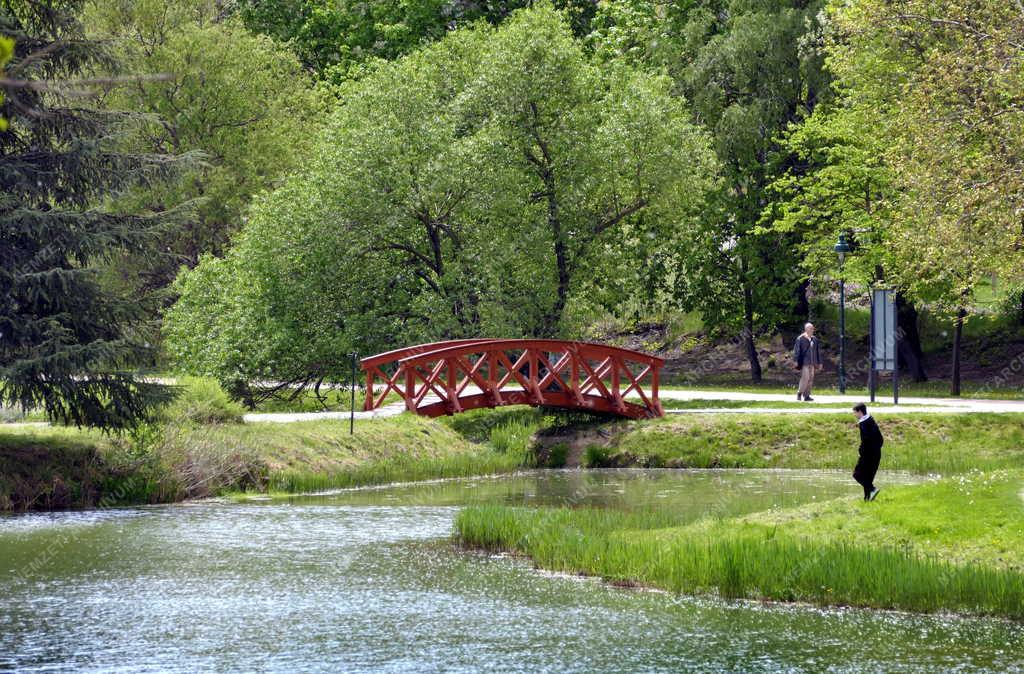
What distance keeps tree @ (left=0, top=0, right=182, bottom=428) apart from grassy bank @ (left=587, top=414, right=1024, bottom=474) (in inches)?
485

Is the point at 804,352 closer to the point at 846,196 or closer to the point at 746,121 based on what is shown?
the point at 846,196

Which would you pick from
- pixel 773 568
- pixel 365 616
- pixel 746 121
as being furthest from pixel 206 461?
pixel 746 121

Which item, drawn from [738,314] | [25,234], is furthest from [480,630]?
[738,314]

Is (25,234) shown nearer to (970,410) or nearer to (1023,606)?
(1023,606)

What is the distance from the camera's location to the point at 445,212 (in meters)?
39.6

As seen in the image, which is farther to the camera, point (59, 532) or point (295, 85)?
point (295, 85)

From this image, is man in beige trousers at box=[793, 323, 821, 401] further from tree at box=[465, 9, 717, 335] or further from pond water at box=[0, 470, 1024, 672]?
pond water at box=[0, 470, 1024, 672]

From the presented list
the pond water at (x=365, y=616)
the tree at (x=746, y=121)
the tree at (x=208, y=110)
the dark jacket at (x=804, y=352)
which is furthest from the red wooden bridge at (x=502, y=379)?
the tree at (x=208, y=110)

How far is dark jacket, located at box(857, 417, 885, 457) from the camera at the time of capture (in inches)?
776

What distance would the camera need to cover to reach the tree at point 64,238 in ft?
76.3

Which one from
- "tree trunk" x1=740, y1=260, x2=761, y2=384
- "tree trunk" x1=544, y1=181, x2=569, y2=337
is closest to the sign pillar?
"tree trunk" x1=544, y1=181, x2=569, y2=337

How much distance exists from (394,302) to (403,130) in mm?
4670

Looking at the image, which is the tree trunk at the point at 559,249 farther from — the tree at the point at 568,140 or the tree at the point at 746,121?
the tree at the point at 746,121

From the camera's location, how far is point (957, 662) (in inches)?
535
